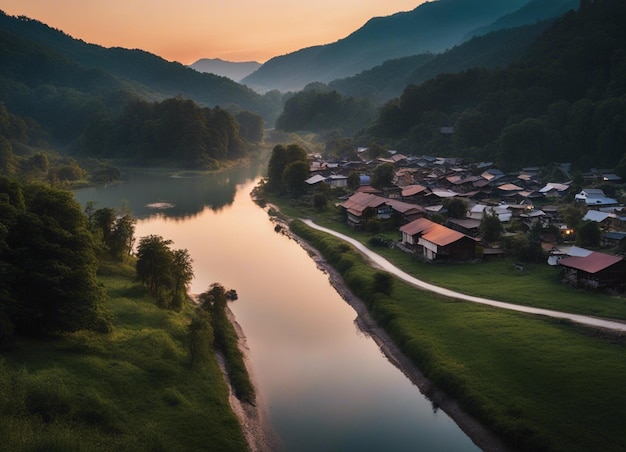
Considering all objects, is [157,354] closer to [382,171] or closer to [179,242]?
[179,242]

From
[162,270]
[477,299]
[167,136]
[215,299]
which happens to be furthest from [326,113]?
[215,299]

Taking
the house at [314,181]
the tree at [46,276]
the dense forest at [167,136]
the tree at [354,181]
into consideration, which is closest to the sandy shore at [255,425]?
the tree at [46,276]

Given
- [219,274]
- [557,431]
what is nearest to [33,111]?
[219,274]

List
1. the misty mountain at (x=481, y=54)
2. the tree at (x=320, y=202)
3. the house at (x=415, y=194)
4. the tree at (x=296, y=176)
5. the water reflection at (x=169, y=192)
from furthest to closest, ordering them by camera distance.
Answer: the misty mountain at (x=481, y=54) < the tree at (x=296, y=176) < the water reflection at (x=169, y=192) < the tree at (x=320, y=202) < the house at (x=415, y=194)

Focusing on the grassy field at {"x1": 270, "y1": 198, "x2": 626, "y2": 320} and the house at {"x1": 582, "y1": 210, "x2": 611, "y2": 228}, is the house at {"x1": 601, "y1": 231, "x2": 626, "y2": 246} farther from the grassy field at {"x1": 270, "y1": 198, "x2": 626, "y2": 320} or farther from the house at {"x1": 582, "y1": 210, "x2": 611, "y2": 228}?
the grassy field at {"x1": 270, "y1": 198, "x2": 626, "y2": 320}

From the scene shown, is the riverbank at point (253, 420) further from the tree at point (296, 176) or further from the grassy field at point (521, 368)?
the tree at point (296, 176)

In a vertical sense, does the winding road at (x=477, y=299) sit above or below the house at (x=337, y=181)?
below

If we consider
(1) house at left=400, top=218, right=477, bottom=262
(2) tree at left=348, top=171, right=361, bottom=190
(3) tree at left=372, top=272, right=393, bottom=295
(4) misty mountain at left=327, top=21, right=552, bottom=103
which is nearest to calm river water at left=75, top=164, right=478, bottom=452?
(3) tree at left=372, top=272, right=393, bottom=295
